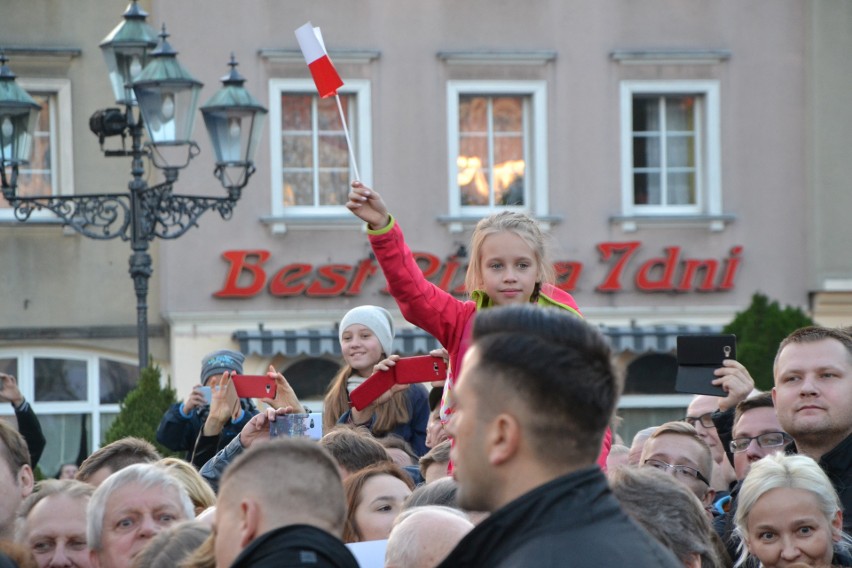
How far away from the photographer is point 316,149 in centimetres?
1864

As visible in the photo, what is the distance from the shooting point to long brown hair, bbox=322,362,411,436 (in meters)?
6.86

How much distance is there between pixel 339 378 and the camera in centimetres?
712

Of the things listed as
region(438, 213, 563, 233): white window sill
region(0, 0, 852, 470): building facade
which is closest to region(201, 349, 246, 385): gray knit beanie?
region(0, 0, 852, 470): building facade

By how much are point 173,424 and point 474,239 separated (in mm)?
3377

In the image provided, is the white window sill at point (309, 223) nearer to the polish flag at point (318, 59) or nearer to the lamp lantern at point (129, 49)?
the lamp lantern at point (129, 49)

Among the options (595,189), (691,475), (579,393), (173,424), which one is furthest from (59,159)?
(579,393)

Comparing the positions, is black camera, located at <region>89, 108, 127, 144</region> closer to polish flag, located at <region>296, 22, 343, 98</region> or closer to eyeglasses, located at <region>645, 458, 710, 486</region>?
polish flag, located at <region>296, 22, 343, 98</region>

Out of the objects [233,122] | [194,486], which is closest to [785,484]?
[194,486]

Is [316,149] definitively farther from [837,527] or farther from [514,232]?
[837,527]

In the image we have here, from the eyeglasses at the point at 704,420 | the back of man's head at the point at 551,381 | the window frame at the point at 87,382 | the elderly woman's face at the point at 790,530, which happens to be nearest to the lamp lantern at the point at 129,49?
the eyeglasses at the point at 704,420

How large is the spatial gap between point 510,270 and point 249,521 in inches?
87.2

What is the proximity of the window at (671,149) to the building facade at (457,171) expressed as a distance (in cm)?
3

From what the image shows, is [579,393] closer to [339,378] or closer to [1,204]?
[339,378]

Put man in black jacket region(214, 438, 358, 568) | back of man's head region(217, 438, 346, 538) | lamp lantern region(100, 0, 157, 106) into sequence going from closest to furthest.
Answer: man in black jacket region(214, 438, 358, 568) < back of man's head region(217, 438, 346, 538) < lamp lantern region(100, 0, 157, 106)
